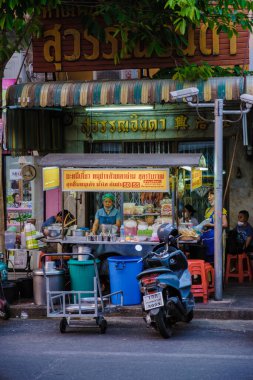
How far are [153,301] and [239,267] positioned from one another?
5.09 metres

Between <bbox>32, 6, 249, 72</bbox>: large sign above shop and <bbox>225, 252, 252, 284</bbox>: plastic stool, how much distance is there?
3750 millimetres

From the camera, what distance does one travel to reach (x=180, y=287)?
9.59 m

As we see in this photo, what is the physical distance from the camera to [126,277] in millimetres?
11336

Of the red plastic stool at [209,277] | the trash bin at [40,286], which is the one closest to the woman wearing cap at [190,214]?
the red plastic stool at [209,277]

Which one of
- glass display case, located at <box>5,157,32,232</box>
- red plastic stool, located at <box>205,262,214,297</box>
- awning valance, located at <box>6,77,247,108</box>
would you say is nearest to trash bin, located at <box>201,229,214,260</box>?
red plastic stool, located at <box>205,262,214,297</box>

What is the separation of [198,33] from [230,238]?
3.99 m

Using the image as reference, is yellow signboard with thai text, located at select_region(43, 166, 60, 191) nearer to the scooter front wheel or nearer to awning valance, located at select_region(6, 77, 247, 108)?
awning valance, located at select_region(6, 77, 247, 108)

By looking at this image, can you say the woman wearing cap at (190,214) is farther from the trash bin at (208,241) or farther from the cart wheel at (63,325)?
the cart wheel at (63,325)

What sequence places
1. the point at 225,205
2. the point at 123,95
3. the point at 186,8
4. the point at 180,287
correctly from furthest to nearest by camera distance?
the point at 225,205, the point at 123,95, the point at 186,8, the point at 180,287

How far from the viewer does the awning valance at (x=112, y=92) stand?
12500 millimetres

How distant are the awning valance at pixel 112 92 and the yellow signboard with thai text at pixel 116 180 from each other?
1.48 metres

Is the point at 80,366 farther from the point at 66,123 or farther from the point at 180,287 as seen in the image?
the point at 66,123

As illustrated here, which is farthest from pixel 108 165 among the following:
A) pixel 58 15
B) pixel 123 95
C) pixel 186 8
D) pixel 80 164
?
pixel 58 15

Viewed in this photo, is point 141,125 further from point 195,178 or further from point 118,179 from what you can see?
point 118,179
